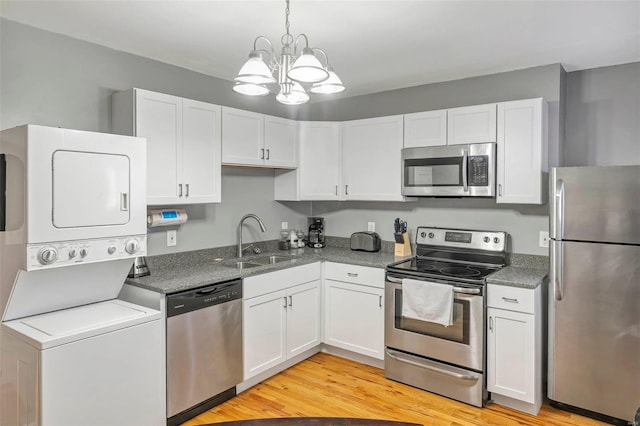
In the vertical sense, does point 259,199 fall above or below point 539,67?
below

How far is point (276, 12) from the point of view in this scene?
2.34m

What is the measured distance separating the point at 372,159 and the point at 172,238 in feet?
6.01

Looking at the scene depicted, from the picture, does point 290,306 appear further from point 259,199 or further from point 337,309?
point 259,199

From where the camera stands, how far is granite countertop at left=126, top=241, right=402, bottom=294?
8.87ft

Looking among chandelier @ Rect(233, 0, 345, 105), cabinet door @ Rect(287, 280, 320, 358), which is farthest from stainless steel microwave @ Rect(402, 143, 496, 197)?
chandelier @ Rect(233, 0, 345, 105)

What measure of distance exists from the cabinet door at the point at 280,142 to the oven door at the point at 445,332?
1.40 metres

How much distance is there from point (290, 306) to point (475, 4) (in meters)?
2.43

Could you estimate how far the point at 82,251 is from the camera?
220 cm

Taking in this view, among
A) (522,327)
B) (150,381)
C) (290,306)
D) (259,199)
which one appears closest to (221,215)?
(259,199)

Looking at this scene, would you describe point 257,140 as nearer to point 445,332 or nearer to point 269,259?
point 269,259

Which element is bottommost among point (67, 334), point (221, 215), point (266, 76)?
point (67, 334)

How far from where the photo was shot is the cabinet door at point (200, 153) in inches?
119

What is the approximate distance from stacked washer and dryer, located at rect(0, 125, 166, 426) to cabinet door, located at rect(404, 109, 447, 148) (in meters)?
2.14

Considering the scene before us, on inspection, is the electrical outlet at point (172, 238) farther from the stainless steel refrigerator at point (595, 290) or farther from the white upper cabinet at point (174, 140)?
the stainless steel refrigerator at point (595, 290)
